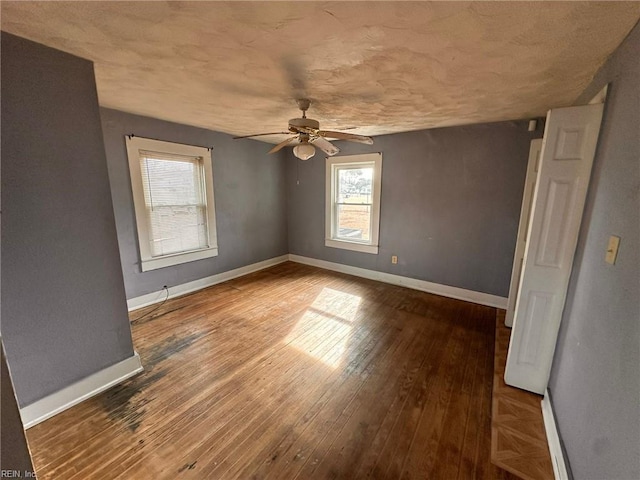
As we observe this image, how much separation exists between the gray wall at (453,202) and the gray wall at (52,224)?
339 centimetres

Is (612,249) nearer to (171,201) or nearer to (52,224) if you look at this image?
(52,224)

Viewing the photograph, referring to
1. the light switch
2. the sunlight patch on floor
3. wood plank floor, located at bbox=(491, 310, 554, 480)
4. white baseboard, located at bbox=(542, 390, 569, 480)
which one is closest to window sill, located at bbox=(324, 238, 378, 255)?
the sunlight patch on floor

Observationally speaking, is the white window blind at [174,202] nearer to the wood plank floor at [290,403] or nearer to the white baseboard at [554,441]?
the wood plank floor at [290,403]

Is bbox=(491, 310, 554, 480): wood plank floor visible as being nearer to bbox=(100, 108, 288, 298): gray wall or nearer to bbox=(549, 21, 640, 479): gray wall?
bbox=(549, 21, 640, 479): gray wall

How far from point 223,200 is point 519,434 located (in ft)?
13.4

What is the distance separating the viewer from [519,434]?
Answer: 64.7 inches

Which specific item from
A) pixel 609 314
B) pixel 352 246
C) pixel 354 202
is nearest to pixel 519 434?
pixel 609 314

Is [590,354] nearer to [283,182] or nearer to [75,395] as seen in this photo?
[75,395]

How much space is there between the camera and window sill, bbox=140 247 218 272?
326cm

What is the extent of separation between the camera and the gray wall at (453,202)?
10.3ft

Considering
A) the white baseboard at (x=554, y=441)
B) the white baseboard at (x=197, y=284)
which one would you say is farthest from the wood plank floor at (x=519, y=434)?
the white baseboard at (x=197, y=284)

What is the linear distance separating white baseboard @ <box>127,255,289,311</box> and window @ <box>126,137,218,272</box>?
1.18 ft

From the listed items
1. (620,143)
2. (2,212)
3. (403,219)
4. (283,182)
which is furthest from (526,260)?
(283,182)

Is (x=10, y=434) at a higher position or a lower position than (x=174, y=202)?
Answer: lower
